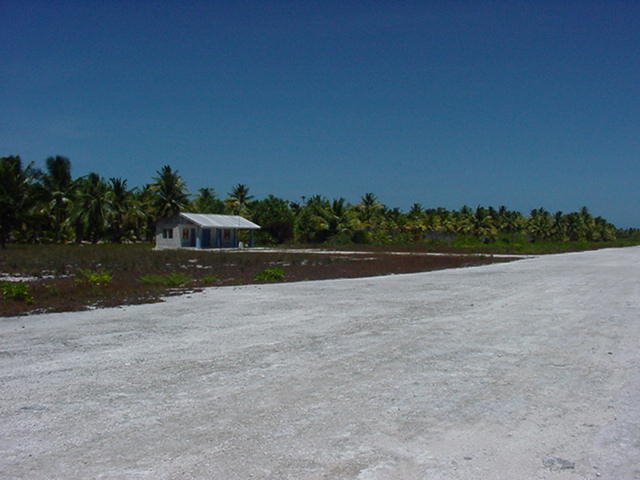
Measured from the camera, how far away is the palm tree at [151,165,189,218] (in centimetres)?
6022

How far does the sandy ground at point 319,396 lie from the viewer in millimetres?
4598

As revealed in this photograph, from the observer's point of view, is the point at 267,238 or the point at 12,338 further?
the point at 267,238

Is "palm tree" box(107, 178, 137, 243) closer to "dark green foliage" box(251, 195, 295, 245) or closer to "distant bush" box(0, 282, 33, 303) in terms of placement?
"dark green foliage" box(251, 195, 295, 245)

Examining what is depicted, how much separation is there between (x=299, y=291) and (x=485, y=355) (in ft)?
30.8

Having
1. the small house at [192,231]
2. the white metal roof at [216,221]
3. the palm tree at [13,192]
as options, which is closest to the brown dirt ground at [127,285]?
the palm tree at [13,192]

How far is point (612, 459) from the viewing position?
472cm

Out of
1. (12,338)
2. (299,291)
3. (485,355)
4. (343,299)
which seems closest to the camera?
(485,355)

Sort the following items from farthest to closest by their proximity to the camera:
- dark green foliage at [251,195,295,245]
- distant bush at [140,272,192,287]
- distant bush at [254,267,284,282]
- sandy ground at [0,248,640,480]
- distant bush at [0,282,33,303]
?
dark green foliage at [251,195,295,245] < distant bush at [254,267,284,282] < distant bush at [140,272,192,287] < distant bush at [0,282,33,303] < sandy ground at [0,248,640,480]

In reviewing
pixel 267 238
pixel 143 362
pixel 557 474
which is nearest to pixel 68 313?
pixel 143 362

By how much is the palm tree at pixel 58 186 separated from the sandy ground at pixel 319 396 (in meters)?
46.4

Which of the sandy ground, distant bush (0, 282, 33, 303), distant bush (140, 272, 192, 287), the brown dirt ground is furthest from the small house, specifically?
the sandy ground

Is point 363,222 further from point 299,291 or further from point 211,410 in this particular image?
point 211,410

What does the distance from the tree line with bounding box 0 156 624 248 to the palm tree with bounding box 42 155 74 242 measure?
80mm

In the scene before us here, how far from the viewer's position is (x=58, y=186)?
5538cm
